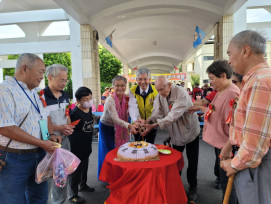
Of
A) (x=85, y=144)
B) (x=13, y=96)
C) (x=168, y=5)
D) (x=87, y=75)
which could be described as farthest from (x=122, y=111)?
(x=168, y=5)

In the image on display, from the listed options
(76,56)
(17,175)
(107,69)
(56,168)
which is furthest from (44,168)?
(107,69)

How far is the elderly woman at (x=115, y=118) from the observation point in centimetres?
287

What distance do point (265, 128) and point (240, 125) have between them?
17 centimetres

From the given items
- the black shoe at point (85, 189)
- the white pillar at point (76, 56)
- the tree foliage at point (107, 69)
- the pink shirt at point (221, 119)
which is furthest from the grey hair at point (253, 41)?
the tree foliage at point (107, 69)

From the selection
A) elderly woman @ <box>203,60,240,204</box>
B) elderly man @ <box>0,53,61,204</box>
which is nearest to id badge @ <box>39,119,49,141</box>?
elderly man @ <box>0,53,61,204</box>

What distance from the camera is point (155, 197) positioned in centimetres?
192

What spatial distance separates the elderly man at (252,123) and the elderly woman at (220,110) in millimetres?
629

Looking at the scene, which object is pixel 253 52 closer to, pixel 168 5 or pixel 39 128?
pixel 39 128

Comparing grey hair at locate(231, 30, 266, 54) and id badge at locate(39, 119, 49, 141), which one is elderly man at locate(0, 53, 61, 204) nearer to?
id badge at locate(39, 119, 49, 141)

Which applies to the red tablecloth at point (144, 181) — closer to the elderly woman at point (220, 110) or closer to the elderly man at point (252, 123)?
the elderly woman at point (220, 110)

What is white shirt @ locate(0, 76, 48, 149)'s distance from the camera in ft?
4.66

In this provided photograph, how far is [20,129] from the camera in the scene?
57.7 inches

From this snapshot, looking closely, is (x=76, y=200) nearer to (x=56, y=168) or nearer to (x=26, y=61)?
(x=56, y=168)

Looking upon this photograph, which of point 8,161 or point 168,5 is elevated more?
point 168,5
